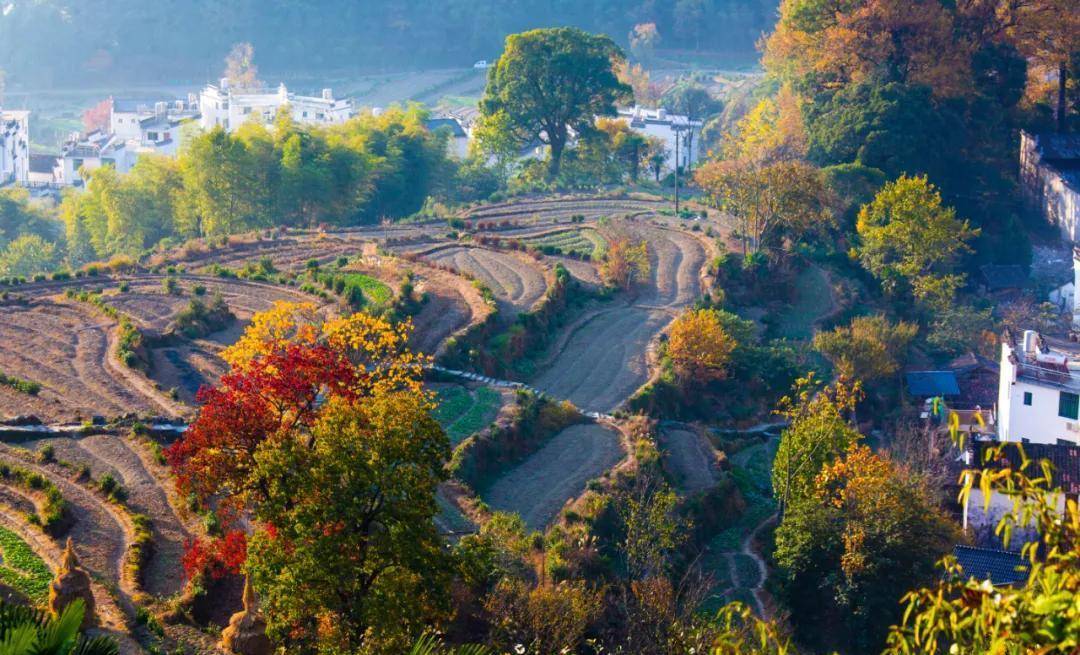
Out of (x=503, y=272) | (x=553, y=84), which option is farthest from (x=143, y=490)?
(x=553, y=84)

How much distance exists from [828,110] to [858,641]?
A: 3324 cm

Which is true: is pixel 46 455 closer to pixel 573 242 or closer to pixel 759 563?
pixel 759 563

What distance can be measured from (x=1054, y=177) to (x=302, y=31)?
81.9m

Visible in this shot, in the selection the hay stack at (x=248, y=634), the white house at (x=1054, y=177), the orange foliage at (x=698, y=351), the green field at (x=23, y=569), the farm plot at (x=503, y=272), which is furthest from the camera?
the white house at (x=1054, y=177)

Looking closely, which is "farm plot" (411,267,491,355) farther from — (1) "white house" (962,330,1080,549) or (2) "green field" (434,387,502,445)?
(1) "white house" (962,330,1080,549)

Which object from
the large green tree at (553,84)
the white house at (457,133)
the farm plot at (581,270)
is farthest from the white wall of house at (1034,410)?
the white house at (457,133)

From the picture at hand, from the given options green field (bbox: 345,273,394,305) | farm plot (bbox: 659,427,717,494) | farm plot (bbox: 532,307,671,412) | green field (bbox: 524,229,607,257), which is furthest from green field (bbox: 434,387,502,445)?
green field (bbox: 524,229,607,257)

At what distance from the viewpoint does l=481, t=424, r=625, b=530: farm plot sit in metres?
25.2

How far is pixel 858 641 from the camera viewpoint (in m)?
23.4

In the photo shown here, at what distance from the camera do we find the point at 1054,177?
175ft

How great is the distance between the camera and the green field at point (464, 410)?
2753cm

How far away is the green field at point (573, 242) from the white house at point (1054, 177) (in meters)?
20.9

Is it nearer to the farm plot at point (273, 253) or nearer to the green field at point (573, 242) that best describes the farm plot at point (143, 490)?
the farm plot at point (273, 253)

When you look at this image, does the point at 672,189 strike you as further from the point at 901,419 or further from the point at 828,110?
the point at 901,419
